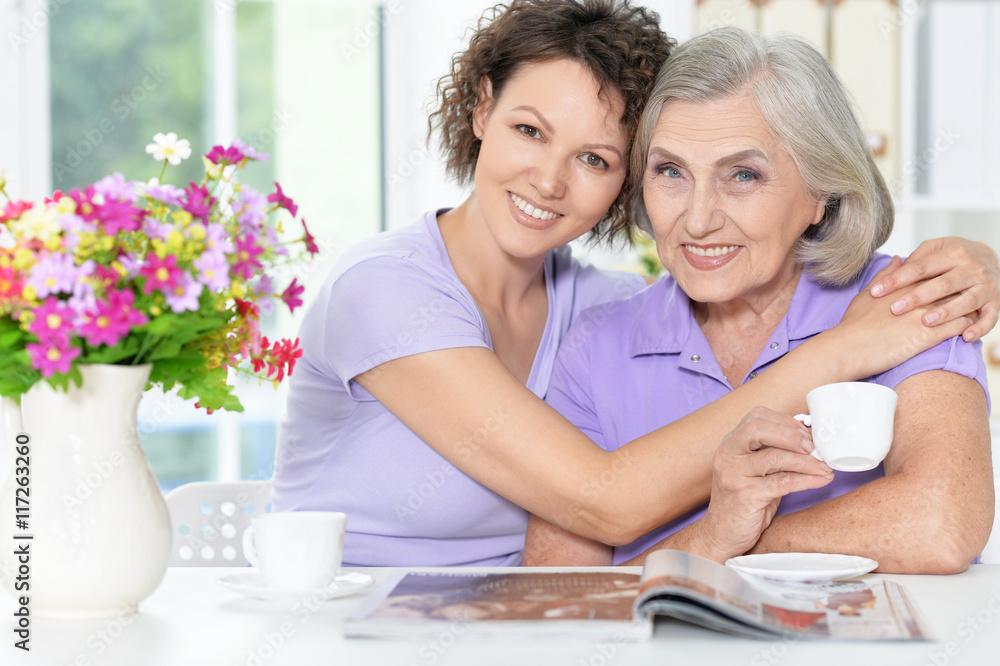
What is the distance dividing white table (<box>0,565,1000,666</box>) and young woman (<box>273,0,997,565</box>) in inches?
16.6

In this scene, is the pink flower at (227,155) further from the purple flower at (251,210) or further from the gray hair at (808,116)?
the gray hair at (808,116)

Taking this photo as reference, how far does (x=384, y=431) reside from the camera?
143 centimetres

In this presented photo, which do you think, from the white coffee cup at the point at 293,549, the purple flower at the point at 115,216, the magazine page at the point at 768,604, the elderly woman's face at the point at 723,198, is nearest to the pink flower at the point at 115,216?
the purple flower at the point at 115,216

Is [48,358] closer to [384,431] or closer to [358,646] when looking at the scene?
[358,646]

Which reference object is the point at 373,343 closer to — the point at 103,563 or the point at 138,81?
the point at 103,563

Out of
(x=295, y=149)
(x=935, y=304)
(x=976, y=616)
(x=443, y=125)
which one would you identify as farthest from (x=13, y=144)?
(x=976, y=616)

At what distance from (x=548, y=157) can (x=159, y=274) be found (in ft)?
2.75

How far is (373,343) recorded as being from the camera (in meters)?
1.33

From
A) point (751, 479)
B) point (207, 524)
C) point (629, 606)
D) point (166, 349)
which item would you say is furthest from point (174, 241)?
point (207, 524)

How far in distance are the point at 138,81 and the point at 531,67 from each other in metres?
2.89

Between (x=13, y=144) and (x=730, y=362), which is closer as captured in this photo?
(x=730, y=362)

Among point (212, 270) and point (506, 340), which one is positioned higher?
point (212, 270)

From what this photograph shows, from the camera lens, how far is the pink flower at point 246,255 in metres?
0.84

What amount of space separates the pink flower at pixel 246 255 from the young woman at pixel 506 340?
47cm
